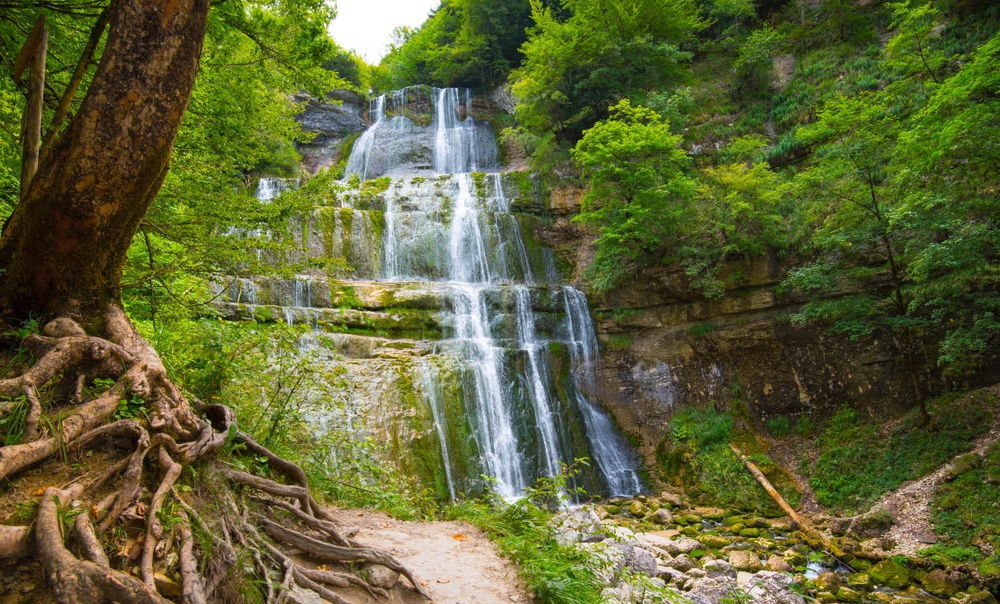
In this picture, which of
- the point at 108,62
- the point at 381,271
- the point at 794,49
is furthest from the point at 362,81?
the point at 108,62

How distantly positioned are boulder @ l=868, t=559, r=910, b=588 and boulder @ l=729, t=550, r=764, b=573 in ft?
4.96

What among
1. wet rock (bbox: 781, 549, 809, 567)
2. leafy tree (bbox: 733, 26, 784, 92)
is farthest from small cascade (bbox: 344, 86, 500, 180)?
wet rock (bbox: 781, 549, 809, 567)

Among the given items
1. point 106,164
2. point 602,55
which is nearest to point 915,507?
point 106,164

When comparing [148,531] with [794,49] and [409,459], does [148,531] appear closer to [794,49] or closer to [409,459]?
[409,459]

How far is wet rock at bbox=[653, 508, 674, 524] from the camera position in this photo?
953cm

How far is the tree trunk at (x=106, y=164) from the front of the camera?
2.49 meters

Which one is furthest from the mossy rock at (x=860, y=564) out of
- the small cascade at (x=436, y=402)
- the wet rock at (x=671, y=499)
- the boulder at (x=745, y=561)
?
the small cascade at (x=436, y=402)

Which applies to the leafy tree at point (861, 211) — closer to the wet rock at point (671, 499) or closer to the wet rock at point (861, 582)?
the wet rock at point (861, 582)

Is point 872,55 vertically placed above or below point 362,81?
below

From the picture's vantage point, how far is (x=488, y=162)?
22.1 m

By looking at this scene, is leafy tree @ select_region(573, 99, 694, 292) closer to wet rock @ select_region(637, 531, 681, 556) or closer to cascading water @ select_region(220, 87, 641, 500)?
cascading water @ select_region(220, 87, 641, 500)

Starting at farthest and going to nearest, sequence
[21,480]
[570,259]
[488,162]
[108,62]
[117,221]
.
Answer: [488,162], [570,259], [117,221], [108,62], [21,480]

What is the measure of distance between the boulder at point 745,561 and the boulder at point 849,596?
103 centimetres

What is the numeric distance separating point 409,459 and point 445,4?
27.2 metres
